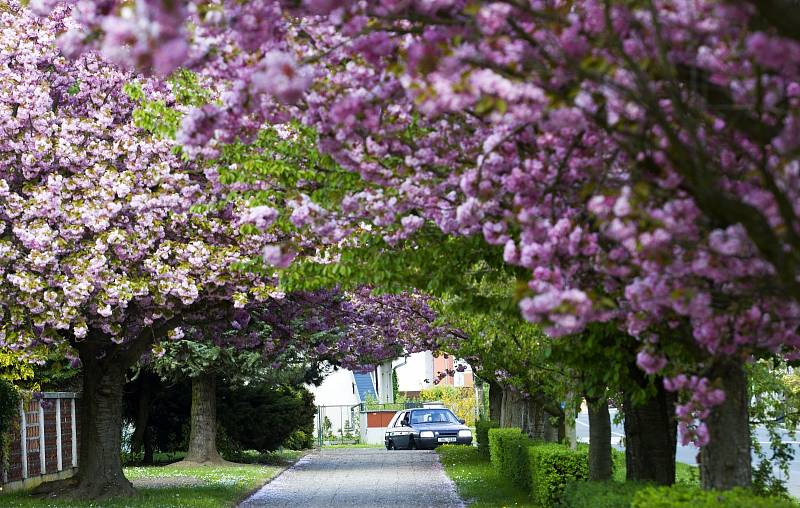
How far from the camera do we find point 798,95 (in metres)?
5.07

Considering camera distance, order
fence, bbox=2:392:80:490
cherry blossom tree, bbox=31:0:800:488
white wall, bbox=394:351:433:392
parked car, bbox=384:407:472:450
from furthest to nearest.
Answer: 1. white wall, bbox=394:351:433:392
2. parked car, bbox=384:407:472:450
3. fence, bbox=2:392:80:490
4. cherry blossom tree, bbox=31:0:800:488

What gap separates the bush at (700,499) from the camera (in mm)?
6492

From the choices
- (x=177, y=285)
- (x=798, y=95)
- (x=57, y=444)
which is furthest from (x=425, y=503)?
(x=798, y=95)

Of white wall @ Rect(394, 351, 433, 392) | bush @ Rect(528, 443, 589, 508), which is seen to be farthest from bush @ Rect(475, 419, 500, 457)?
white wall @ Rect(394, 351, 433, 392)

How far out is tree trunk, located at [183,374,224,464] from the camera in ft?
97.5

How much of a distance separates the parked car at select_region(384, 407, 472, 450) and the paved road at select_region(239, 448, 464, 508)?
4.40 meters

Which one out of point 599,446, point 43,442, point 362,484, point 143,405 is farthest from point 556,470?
point 143,405

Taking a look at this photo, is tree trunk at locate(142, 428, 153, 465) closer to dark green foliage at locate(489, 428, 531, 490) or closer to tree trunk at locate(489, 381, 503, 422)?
tree trunk at locate(489, 381, 503, 422)

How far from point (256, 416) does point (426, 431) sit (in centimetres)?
840

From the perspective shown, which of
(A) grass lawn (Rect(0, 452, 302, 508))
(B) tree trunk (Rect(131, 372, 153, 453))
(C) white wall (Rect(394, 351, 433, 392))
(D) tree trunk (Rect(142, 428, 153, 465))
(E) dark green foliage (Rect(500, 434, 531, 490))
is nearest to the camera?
(A) grass lawn (Rect(0, 452, 302, 508))

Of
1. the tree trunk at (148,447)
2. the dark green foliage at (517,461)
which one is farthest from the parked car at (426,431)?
the dark green foliage at (517,461)

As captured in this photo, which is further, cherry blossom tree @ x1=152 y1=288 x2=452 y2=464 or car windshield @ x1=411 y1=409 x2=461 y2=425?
car windshield @ x1=411 y1=409 x2=461 y2=425

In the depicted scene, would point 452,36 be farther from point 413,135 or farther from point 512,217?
point 413,135

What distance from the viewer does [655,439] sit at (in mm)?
11039
